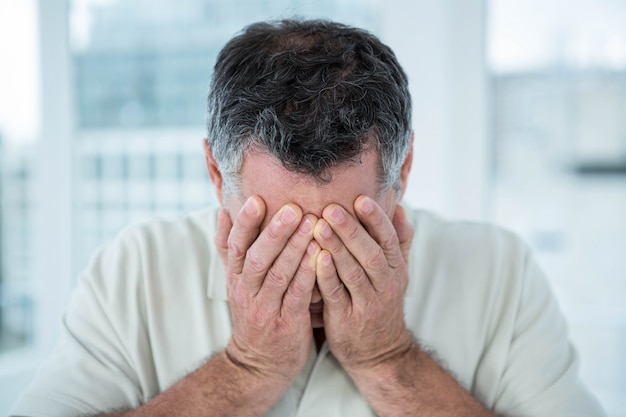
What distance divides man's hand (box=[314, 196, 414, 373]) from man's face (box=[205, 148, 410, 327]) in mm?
22

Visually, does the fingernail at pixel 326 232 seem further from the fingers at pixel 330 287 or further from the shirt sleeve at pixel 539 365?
the shirt sleeve at pixel 539 365

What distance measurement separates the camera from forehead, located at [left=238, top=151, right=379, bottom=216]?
3.15 feet

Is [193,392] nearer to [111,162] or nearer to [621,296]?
[111,162]

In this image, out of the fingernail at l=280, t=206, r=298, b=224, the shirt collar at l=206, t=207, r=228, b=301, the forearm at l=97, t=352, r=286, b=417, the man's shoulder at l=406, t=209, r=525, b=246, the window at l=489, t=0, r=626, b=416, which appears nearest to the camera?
the fingernail at l=280, t=206, r=298, b=224

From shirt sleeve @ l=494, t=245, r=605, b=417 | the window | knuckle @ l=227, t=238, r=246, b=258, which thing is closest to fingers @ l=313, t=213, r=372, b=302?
knuckle @ l=227, t=238, r=246, b=258

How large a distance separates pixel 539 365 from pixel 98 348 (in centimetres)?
85

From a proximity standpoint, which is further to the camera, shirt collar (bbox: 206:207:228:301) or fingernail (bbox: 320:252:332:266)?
shirt collar (bbox: 206:207:228:301)

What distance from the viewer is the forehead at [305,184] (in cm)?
96

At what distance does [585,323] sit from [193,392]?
1.82m

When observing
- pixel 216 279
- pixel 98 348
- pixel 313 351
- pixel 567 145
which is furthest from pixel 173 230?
pixel 567 145

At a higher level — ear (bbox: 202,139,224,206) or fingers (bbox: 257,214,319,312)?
ear (bbox: 202,139,224,206)

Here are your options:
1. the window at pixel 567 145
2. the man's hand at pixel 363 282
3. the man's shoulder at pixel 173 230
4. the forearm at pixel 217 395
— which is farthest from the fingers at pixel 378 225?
the window at pixel 567 145

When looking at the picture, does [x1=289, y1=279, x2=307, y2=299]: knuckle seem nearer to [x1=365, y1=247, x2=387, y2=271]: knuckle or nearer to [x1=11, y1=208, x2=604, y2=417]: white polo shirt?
[x1=365, y1=247, x2=387, y2=271]: knuckle

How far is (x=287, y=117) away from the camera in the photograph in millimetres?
978
